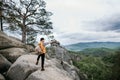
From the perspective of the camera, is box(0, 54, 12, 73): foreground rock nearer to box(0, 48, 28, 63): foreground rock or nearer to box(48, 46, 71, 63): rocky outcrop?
box(0, 48, 28, 63): foreground rock

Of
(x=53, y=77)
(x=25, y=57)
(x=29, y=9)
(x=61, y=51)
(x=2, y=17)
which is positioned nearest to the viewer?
(x=53, y=77)

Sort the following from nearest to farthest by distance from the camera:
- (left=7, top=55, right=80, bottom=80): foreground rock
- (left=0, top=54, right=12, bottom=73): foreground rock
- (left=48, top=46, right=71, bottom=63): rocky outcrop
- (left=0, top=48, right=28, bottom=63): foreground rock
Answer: (left=7, top=55, right=80, bottom=80): foreground rock, (left=0, top=54, right=12, bottom=73): foreground rock, (left=0, top=48, right=28, bottom=63): foreground rock, (left=48, top=46, right=71, bottom=63): rocky outcrop

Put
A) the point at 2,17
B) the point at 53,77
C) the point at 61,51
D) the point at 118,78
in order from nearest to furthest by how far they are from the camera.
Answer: the point at 53,77, the point at 2,17, the point at 61,51, the point at 118,78

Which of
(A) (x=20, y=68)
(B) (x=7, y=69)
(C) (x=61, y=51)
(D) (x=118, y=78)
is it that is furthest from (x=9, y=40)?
(D) (x=118, y=78)

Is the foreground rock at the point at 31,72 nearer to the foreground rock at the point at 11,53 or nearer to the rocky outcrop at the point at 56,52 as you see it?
the foreground rock at the point at 11,53

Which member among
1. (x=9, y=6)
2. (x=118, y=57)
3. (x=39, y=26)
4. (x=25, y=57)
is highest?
(x=9, y=6)

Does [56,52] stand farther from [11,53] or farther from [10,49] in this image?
[11,53]

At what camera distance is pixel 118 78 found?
96.4 meters

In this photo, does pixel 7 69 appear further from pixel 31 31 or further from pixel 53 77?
pixel 31 31

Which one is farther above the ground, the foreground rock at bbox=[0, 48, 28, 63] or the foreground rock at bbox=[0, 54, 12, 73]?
the foreground rock at bbox=[0, 48, 28, 63]

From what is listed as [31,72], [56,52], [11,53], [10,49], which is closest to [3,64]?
→ [11,53]

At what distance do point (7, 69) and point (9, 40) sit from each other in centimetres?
684

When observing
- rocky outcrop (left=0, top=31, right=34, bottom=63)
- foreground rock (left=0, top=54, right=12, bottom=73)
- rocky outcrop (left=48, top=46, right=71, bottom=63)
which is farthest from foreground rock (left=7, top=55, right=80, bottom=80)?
rocky outcrop (left=48, top=46, right=71, bottom=63)

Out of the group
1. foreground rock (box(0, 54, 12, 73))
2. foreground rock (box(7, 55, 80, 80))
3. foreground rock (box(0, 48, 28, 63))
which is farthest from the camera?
foreground rock (box(0, 48, 28, 63))
